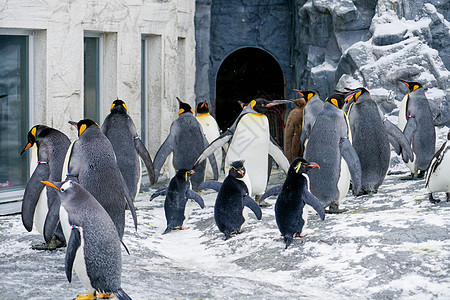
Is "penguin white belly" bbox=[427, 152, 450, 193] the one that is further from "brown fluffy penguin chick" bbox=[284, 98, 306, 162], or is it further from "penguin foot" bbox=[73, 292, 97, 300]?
"penguin foot" bbox=[73, 292, 97, 300]

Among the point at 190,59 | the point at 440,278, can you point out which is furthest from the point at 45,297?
the point at 190,59

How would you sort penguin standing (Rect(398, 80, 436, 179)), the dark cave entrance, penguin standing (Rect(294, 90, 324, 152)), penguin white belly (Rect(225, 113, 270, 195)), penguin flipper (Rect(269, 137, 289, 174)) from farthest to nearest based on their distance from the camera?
the dark cave entrance
penguin standing (Rect(398, 80, 436, 179))
penguin standing (Rect(294, 90, 324, 152))
penguin flipper (Rect(269, 137, 289, 174))
penguin white belly (Rect(225, 113, 270, 195))

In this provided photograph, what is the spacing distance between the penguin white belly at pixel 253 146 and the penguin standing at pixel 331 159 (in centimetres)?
82

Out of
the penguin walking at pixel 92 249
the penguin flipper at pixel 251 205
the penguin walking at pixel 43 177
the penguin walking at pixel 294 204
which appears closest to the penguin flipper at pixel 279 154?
the penguin flipper at pixel 251 205

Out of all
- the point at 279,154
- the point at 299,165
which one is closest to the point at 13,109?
the point at 279,154

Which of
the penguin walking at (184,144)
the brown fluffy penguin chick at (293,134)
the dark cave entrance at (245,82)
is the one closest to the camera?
the penguin walking at (184,144)

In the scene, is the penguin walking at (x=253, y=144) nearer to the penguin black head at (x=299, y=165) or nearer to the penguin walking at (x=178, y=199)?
the penguin walking at (x=178, y=199)

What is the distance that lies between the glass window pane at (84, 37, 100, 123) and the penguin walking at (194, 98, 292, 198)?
6.15 feet

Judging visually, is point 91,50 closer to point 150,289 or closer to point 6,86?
point 6,86

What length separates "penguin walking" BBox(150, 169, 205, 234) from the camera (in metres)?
6.34

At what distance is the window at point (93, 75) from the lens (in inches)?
331

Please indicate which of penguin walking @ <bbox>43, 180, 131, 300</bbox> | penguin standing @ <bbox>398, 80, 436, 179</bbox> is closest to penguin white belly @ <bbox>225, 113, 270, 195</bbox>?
penguin standing @ <bbox>398, 80, 436, 179</bbox>

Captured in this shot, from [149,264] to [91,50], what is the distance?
4.04 m

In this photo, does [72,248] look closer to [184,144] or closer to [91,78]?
[184,144]
